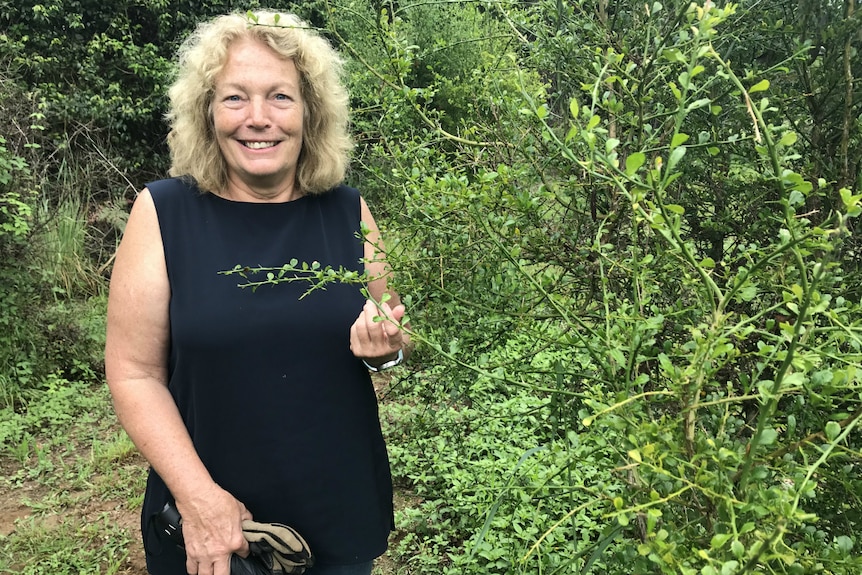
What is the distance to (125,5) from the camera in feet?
23.3

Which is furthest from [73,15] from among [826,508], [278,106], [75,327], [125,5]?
[826,508]

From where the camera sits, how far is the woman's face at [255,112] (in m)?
1.76

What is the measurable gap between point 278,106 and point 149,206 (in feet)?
1.52

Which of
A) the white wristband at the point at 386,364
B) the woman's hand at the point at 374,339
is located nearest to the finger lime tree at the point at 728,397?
the woman's hand at the point at 374,339

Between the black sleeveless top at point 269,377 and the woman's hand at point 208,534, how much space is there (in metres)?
0.12

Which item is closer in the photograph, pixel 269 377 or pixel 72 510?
pixel 269 377

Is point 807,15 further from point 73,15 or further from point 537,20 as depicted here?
point 73,15

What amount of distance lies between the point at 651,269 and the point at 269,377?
1.06 metres

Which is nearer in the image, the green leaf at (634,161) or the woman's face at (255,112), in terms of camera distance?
the green leaf at (634,161)

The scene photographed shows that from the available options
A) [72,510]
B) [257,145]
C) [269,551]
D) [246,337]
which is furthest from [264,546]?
[72,510]

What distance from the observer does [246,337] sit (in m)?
1.64

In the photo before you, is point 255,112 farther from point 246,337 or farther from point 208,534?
point 208,534

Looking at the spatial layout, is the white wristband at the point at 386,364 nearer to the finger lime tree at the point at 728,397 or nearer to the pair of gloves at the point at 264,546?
the pair of gloves at the point at 264,546

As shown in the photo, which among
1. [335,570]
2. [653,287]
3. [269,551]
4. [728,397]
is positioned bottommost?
[335,570]
